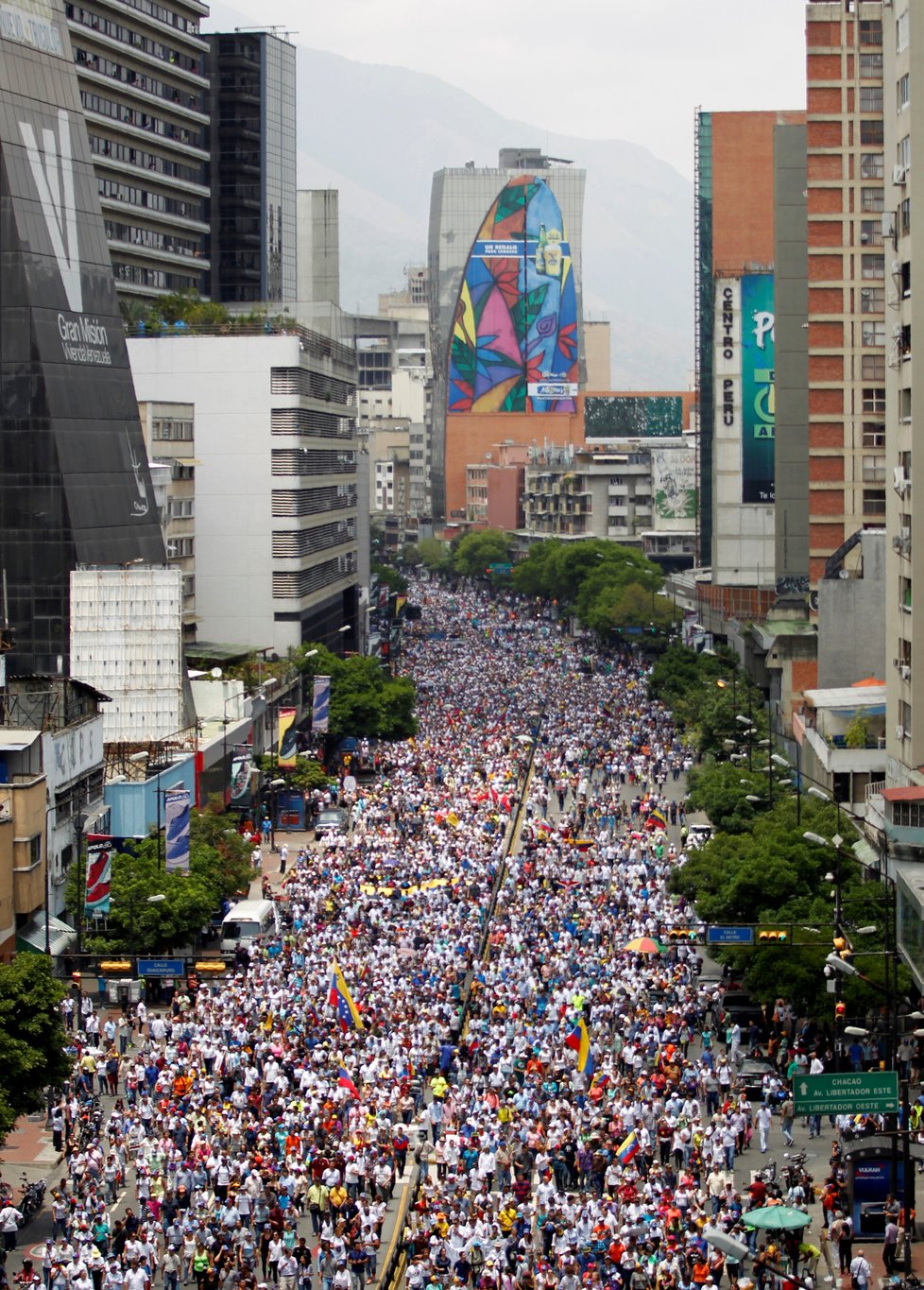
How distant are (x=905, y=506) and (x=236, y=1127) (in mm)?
22269

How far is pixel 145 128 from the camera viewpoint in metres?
114

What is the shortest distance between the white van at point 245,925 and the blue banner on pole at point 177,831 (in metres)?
2.12

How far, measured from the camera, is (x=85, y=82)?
4141 inches

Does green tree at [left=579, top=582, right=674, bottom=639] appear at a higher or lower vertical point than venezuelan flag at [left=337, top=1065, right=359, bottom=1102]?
higher

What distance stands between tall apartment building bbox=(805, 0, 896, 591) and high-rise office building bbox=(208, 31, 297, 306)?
191 ft

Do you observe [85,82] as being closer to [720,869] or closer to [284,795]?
[284,795]

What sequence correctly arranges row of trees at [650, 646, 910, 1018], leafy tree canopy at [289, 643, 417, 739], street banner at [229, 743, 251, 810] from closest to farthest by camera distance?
row of trees at [650, 646, 910, 1018] → street banner at [229, 743, 251, 810] → leafy tree canopy at [289, 643, 417, 739]

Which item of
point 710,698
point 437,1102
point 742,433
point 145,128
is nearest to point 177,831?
point 437,1102

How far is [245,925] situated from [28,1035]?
19.0 metres

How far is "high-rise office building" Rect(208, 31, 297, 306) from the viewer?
140m

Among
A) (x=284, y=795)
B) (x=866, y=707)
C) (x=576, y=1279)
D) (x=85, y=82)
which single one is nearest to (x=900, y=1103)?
(x=576, y=1279)

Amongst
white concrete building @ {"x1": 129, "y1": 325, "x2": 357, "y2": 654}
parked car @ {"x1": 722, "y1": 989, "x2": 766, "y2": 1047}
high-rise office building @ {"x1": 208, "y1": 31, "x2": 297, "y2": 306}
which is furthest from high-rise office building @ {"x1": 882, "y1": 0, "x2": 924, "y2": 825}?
high-rise office building @ {"x1": 208, "y1": 31, "x2": 297, "y2": 306}

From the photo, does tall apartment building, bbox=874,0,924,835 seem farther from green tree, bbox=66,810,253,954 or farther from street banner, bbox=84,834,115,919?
street banner, bbox=84,834,115,919

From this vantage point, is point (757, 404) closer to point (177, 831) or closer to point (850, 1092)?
point (177, 831)
